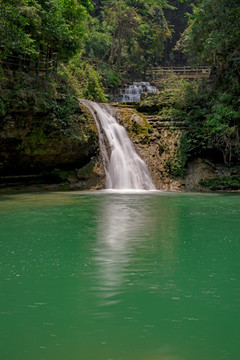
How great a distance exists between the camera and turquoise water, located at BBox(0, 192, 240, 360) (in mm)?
2436

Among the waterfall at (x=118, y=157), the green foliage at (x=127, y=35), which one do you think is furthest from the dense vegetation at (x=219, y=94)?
the green foliage at (x=127, y=35)

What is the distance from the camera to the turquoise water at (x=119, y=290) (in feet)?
7.99

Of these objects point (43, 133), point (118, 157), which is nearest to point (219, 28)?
point (118, 157)

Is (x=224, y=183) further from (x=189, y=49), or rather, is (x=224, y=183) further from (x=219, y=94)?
(x=189, y=49)

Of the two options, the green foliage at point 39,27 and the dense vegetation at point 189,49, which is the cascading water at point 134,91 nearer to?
the dense vegetation at point 189,49

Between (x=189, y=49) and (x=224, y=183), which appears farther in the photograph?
(x=189, y=49)

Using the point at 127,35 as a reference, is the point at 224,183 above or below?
below

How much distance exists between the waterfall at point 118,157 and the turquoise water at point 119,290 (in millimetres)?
8310

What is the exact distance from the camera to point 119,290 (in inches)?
138

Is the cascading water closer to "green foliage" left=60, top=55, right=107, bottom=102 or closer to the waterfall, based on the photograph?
"green foliage" left=60, top=55, right=107, bottom=102

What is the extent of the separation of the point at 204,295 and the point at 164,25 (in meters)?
38.8

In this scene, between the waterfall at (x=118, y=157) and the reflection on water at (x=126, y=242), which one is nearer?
the reflection on water at (x=126, y=242)

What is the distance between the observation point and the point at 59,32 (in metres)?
15.1

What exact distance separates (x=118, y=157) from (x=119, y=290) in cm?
1294
